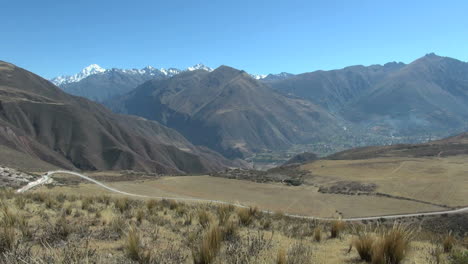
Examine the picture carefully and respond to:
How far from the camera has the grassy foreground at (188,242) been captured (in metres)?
5.94

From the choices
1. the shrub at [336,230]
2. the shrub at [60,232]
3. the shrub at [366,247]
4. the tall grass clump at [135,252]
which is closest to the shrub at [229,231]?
the tall grass clump at [135,252]

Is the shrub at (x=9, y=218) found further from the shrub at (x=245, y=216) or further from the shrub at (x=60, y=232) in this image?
the shrub at (x=245, y=216)

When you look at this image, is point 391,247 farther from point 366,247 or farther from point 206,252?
point 206,252

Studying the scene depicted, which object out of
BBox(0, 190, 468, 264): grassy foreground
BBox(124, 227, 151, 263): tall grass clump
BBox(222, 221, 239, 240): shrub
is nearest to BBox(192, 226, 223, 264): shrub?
BBox(0, 190, 468, 264): grassy foreground

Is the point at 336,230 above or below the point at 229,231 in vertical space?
below

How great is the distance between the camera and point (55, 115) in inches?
6693

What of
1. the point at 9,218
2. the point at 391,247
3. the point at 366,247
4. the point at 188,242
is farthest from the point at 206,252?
the point at 9,218

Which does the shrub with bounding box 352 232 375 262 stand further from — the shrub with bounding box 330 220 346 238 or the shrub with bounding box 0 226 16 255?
the shrub with bounding box 0 226 16 255

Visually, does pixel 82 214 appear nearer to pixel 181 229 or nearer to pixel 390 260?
pixel 181 229

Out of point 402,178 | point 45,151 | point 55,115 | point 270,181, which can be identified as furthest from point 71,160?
point 402,178

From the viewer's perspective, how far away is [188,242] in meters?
7.82

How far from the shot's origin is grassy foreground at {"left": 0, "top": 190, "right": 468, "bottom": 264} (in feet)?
19.5

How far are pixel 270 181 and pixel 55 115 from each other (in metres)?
139

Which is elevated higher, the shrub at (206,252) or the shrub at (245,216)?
the shrub at (206,252)
